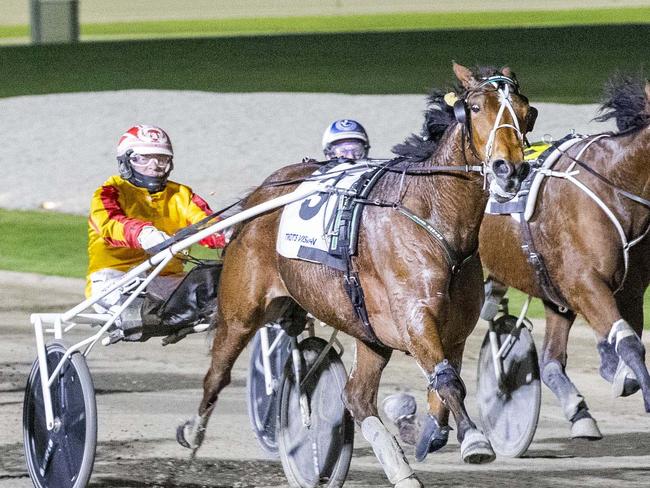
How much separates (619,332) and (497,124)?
1624 millimetres

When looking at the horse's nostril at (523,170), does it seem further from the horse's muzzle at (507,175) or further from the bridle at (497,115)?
the bridle at (497,115)

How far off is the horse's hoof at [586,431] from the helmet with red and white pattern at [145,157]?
2090 millimetres

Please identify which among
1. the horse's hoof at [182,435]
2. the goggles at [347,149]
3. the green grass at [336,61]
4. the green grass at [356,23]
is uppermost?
the green grass at [356,23]

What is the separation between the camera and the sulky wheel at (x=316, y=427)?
6.26m

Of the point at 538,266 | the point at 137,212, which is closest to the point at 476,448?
the point at 538,266

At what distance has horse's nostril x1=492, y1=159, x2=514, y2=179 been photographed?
16.4ft

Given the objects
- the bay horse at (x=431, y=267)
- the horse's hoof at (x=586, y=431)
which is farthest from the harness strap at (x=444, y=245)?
the horse's hoof at (x=586, y=431)

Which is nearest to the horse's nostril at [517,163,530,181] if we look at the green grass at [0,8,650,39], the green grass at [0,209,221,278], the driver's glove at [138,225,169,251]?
the driver's glove at [138,225,169,251]

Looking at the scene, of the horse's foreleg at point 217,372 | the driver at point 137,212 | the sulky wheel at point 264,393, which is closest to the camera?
the horse's foreleg at point 217,372

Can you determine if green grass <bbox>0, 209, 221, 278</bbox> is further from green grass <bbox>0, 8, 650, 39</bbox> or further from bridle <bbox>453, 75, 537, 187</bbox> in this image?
green grass <bbox>0, 8, 650, 39</bbox>

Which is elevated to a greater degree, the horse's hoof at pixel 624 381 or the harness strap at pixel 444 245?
the harness strap at pixel 444 245

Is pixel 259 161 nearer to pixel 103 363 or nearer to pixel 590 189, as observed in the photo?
pixel 103 363

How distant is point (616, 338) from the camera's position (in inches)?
252

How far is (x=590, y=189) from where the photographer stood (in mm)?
6805
